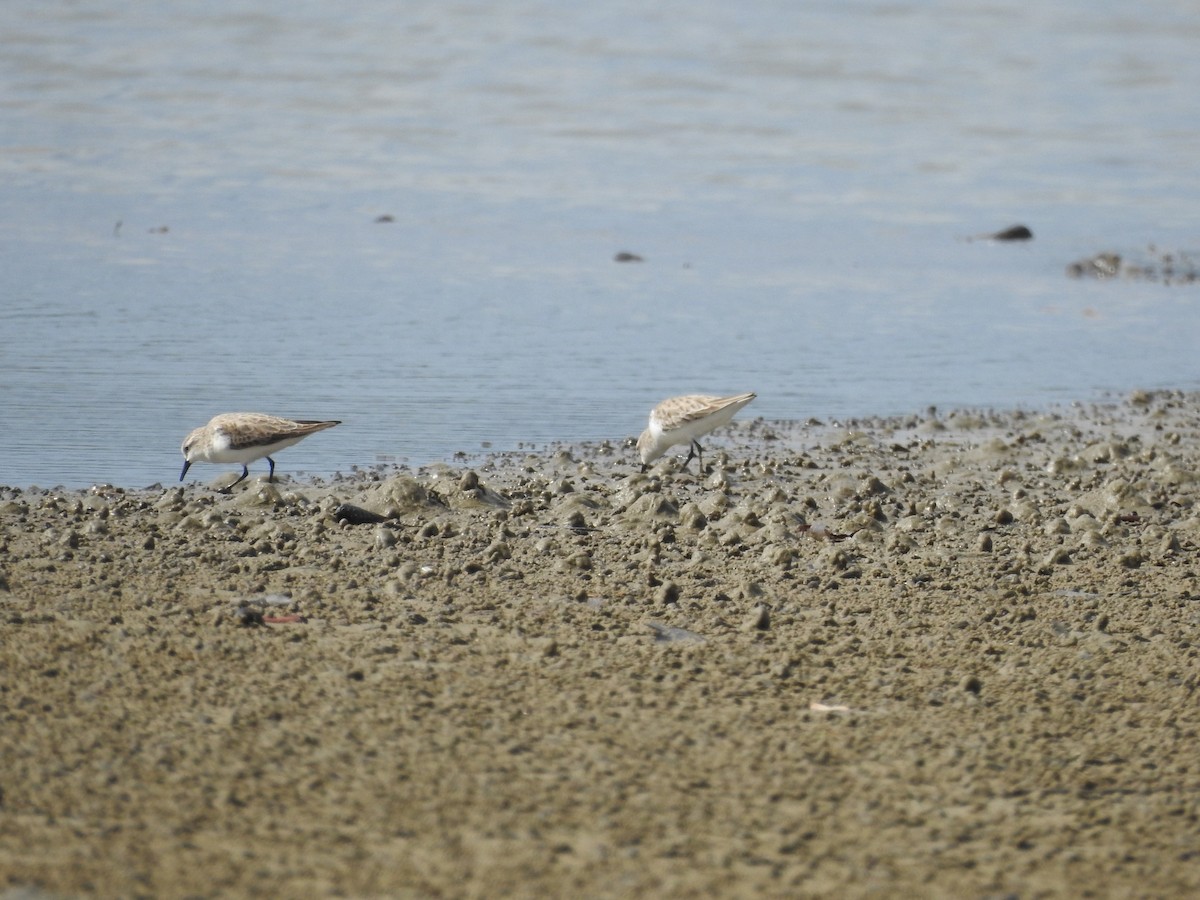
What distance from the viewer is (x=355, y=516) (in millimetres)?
7727

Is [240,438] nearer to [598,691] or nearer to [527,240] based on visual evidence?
[598,691]

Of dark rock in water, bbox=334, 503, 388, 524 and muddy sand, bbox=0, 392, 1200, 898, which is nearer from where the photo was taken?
muddy sand, bbox=0, 392, 1200, 898

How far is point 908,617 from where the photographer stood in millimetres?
6398

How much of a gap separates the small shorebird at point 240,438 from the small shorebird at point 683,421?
6.51ft

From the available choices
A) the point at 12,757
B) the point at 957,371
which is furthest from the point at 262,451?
the point at 957,371

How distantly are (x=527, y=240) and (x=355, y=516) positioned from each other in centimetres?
1065

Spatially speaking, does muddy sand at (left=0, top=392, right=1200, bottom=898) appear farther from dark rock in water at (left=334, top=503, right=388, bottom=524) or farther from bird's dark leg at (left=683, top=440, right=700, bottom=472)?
bird's dark leg at (left=683, top=440, right=700, bottom=472)

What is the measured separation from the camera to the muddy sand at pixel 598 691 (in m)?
4.20

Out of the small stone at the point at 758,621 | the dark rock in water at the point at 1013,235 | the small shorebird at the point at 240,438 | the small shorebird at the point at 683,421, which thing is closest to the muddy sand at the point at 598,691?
the small stone at the point at 758,621

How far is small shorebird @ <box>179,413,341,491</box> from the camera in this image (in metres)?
8.52

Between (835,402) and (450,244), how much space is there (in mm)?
7152

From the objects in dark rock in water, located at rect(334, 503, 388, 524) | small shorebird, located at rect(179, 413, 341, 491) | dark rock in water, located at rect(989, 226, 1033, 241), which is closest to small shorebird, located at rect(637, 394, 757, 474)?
small shorebird, located at rect(179, 413, 341, 491)

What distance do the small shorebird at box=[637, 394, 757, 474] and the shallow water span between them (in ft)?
3.21

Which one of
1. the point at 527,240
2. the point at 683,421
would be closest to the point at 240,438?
the point at 683,421
